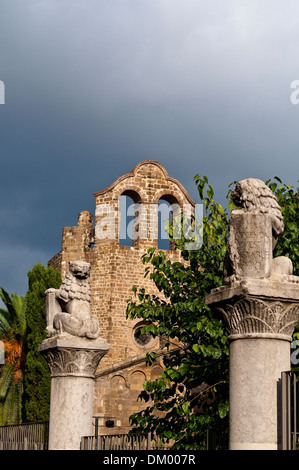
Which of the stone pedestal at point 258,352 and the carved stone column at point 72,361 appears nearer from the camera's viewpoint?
the stone pedestal at point 258,352

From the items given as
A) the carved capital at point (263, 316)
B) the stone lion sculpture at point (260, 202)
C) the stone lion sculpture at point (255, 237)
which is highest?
the stone lion sculpture at point (260, 202)

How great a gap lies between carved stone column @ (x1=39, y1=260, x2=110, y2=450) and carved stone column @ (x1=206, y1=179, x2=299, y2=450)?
9.99ft

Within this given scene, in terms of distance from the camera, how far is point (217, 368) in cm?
1120

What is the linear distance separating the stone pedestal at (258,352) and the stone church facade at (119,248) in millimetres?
20841

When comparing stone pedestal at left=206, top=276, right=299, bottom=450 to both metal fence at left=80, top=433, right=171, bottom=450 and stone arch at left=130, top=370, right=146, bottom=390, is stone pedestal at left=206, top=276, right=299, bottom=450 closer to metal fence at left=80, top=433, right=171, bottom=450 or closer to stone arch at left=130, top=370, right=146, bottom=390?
metal fence at left=80, top=433, right=171, bottom=450

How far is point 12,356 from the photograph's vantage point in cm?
2923

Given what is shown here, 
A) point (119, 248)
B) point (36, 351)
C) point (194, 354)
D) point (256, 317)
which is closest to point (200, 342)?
point (194, 354)

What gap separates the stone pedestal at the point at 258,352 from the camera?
5.92 m

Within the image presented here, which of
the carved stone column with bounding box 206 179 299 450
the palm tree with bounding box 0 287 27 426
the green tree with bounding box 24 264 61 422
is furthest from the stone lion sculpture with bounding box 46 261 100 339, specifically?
the palm tree with bounding box 0 287 27 426

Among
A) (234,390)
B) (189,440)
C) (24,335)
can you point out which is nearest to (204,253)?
(189,440)

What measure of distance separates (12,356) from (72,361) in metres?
21.0

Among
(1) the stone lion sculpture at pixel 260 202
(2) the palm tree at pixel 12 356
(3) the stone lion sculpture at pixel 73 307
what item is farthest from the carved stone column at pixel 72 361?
(2) the palm tree at pixel 12 356

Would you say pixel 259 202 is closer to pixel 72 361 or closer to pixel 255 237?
pixel 255 237

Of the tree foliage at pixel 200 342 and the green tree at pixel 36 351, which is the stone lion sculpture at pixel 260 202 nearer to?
the tree foliage at pixel 200 342
